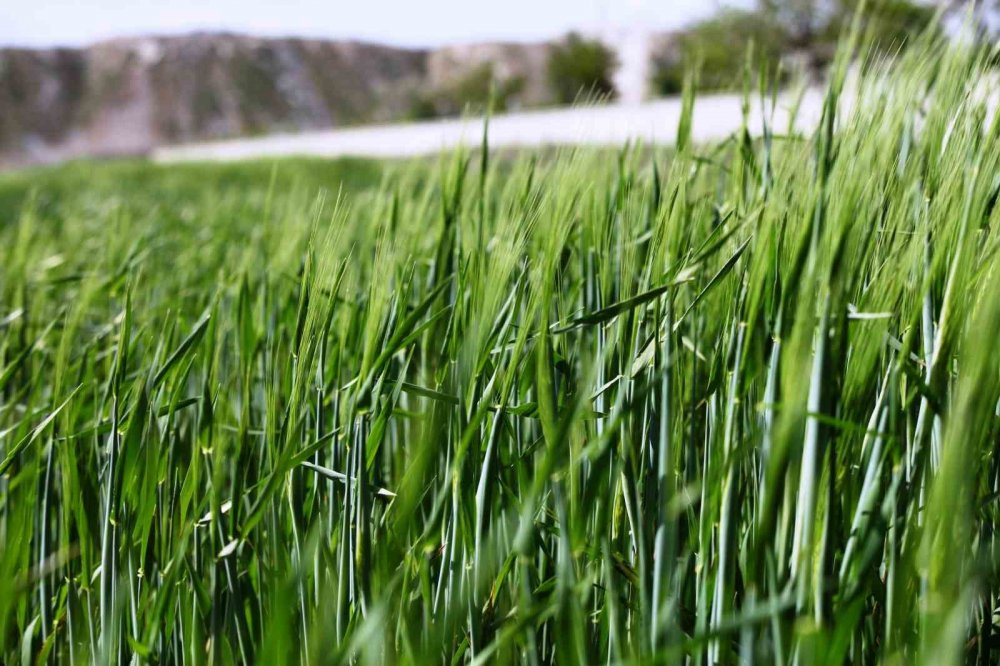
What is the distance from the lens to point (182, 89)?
126 ft

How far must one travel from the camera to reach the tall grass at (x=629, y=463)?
549 mm

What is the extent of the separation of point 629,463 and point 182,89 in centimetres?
4136

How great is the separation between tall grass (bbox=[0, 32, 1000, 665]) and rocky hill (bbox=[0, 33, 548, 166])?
33.5 m

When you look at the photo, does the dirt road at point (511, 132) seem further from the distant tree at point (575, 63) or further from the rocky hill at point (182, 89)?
the rocky hill at point (182, 89)

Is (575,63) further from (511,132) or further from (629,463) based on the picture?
(629,463)

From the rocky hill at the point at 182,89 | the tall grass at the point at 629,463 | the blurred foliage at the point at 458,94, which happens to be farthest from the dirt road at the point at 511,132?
the rocky hill at the point at 182,89

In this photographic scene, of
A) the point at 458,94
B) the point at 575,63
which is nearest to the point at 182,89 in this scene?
the point at 458,94

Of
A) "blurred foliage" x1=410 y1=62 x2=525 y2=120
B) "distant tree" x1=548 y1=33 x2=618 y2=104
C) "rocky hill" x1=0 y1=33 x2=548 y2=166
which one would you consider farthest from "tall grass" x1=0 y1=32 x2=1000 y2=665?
"rocky hill" x1=0 y1=33 x2=548 y2=166

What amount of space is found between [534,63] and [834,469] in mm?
42044

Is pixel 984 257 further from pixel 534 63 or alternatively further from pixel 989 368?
pixel 534 63

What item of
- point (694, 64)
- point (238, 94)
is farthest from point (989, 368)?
point (238, 94)

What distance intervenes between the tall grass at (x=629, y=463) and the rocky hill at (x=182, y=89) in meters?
33.5

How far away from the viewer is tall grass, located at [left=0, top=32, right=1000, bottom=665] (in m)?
0.55

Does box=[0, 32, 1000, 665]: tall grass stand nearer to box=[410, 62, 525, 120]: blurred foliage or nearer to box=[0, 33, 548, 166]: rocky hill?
box=[410, 62, 525, 120]: blurred foliage
